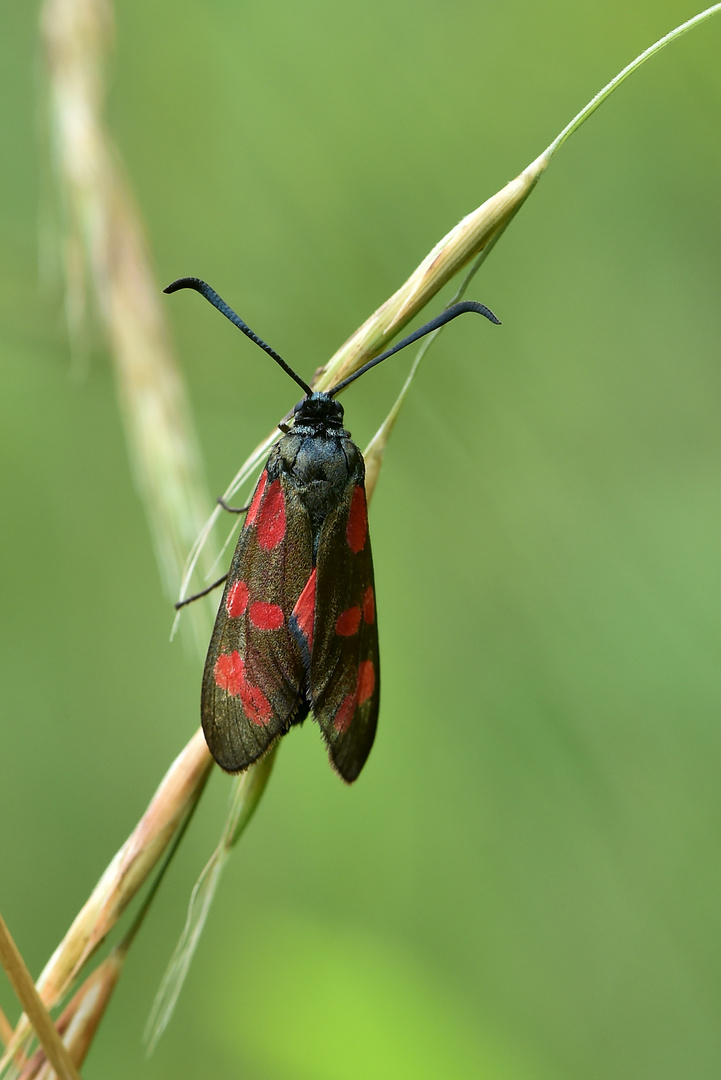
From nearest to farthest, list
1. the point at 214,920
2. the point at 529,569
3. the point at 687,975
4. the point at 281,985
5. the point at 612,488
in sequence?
the point at 281,985 < the point at 687,975 < the point at 529,569 < the point at 612,488 < the point at 214,920

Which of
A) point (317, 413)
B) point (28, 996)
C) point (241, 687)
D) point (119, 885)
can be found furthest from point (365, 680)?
point (28, 996)

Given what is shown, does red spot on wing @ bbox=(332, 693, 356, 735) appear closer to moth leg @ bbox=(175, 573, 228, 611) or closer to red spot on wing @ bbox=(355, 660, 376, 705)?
red spot on wing @ bbox=(355, 660, 376, 705)

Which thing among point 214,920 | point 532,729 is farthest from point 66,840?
point 532,729

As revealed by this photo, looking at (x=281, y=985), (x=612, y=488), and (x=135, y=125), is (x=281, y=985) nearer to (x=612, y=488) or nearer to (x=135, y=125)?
(x=612, y=488)

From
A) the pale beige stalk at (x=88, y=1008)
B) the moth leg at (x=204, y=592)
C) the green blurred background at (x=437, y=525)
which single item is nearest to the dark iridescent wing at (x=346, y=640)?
the moth leg at (x=204, y=592)

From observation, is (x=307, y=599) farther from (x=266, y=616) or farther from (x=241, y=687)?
(x=241, y=687)

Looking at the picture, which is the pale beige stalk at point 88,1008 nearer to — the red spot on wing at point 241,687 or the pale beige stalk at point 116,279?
the red spot on wing at point 241,687
